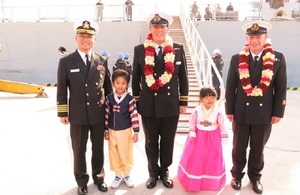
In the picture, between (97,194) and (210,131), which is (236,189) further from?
Result: (97,194)

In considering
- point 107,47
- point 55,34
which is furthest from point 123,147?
point 55,34

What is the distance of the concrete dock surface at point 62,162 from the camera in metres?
3.06

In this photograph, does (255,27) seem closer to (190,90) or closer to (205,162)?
(205,162)

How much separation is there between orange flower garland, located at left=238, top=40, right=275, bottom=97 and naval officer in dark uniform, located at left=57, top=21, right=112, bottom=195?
144 cm

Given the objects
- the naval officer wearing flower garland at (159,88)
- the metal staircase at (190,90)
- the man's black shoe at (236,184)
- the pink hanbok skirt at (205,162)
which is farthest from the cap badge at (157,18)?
the man's black shoe at (236,184)

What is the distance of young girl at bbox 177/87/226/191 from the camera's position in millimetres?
→ 2932

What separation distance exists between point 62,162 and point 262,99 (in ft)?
8.96

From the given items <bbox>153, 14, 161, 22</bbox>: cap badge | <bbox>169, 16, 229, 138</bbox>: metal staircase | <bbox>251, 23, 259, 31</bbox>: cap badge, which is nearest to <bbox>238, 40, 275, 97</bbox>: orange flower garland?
<bbox>251, 23, 259, 31</bbox>: cap badge

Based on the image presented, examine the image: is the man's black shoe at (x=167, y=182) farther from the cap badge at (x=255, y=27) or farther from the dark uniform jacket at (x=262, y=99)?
the cap badge at (x=255, y=27)

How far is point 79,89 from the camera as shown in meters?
2.75

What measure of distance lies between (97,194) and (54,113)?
15.8 feet

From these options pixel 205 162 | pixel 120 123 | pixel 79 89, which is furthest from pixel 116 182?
pixel 79 89

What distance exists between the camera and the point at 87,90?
2.75 m

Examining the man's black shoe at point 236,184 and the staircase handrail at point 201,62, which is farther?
the staircase handrail at point 201,62
